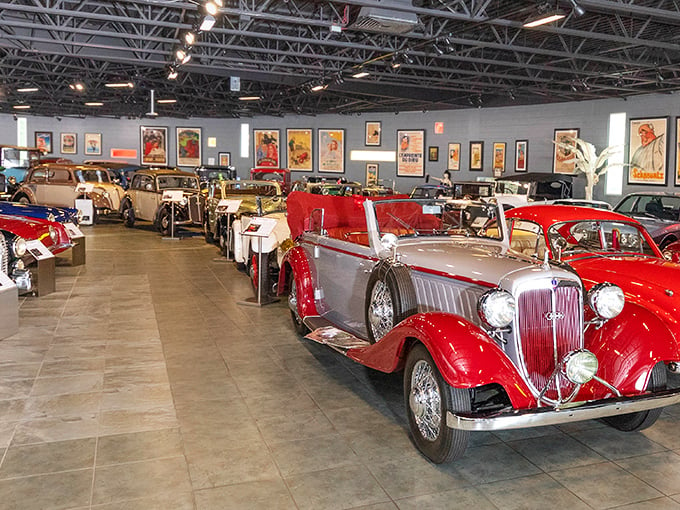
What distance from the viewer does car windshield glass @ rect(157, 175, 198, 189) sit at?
18.0 m

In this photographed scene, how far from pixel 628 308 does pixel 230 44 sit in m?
13.0

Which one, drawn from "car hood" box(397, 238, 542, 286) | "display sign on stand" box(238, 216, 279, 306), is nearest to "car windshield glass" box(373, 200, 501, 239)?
"car hood" box(397, 238, 542, 286)

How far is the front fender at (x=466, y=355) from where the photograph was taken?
389 centimetres

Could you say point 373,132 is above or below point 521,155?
above

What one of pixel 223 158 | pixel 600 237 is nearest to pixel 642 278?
pixel 600 237

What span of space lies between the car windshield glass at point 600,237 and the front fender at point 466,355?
3246 mm

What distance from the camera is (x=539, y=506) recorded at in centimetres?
373

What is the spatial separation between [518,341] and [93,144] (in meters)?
35.0

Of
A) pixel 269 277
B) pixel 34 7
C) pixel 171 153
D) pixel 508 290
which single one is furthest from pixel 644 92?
pixel 171 153

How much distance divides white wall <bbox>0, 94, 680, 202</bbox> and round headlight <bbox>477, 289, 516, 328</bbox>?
1728 centimetres

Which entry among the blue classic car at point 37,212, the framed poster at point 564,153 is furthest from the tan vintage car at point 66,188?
the framed poster at point 564,153

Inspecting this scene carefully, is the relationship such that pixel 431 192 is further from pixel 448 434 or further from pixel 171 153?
pixel 171 153

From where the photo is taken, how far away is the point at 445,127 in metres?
Answer: 26.6

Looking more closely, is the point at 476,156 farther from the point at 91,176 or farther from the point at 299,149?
the point at 91,176
